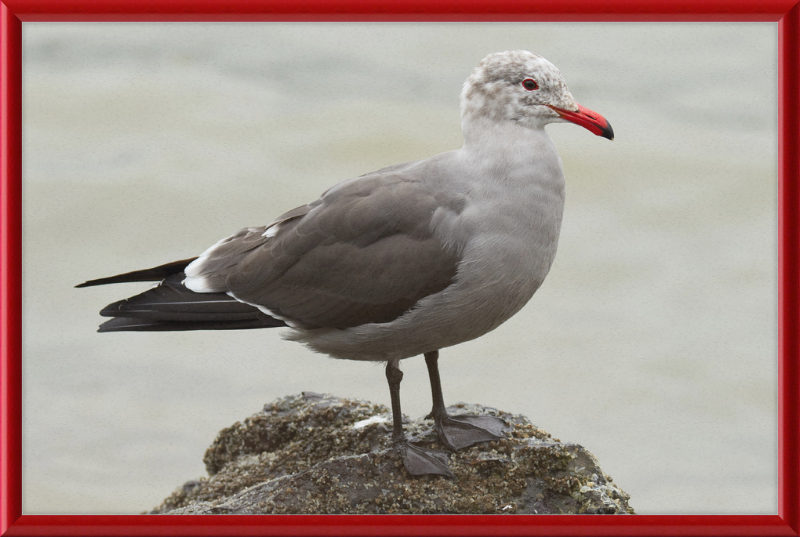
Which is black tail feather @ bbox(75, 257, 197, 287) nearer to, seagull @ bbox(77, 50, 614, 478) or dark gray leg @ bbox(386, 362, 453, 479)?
seagull @ bbox(77, 50, 614, 478)

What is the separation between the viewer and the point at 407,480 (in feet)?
15.8

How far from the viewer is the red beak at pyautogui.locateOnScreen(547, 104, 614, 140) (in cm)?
456

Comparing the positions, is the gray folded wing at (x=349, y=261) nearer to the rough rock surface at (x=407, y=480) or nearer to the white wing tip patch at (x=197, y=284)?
the white wing tip patch at (x=197, y=284)

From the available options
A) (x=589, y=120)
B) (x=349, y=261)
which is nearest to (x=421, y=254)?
(x=349, y=261)

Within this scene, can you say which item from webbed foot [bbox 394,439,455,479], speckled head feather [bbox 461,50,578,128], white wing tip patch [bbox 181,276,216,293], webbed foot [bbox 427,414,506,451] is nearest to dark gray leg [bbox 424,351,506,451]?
webbed foot [bbox 427,414,506,451]

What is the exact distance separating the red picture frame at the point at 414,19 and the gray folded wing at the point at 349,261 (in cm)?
95

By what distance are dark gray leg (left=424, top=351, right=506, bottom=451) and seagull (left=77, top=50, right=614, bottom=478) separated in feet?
0.52

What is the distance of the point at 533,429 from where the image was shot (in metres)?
5.25

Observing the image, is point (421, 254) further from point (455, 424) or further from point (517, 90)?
point (455, 424)

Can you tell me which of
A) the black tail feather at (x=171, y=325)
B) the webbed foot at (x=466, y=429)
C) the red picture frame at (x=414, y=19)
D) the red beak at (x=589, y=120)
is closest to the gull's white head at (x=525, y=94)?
the red beak at (x=589, y=120)

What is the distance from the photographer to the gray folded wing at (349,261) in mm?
4602

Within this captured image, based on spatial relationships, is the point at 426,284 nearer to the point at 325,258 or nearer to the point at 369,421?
the point at 325,258

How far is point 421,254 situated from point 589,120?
1.06 meters
